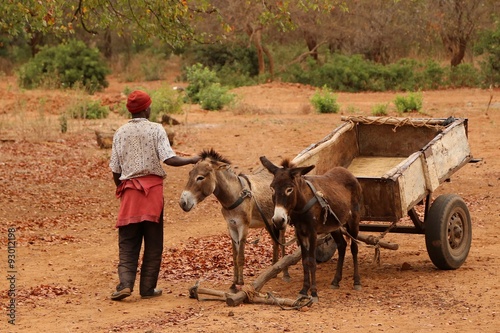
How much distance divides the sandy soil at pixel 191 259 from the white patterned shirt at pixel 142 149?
44.9 inches

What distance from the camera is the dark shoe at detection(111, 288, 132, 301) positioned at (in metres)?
7.60

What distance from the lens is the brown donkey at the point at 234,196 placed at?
7344 mm

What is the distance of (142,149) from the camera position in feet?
25.1

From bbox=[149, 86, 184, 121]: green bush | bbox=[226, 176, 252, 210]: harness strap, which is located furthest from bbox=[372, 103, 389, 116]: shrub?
bbox=[226, 176, 252, 210]: harness strap

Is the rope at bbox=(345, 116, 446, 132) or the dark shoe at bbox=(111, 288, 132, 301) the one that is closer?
the dark shoe at bbox=(111, 288, 132, 301)

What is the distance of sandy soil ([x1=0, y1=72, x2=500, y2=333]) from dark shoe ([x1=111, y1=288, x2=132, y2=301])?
0.28 feet

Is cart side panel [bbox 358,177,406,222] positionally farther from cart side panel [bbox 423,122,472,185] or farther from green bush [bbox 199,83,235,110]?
green bush [bbox 199,83,235,110]

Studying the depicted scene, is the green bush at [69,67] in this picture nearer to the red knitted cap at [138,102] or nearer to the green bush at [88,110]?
the green bush at [88,110]

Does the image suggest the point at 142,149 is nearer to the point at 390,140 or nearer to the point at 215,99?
the point at 390,140

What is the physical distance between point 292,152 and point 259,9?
658 inches

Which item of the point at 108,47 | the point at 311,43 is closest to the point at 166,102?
the point at 311,43

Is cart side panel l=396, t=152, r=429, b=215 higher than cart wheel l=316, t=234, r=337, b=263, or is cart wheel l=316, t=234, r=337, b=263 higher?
cart side panel l=396, t=152, r=429, b=215

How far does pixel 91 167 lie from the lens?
1587cm

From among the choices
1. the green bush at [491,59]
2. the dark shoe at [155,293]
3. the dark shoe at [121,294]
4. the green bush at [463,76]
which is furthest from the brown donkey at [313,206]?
the green bush at [463,76]
